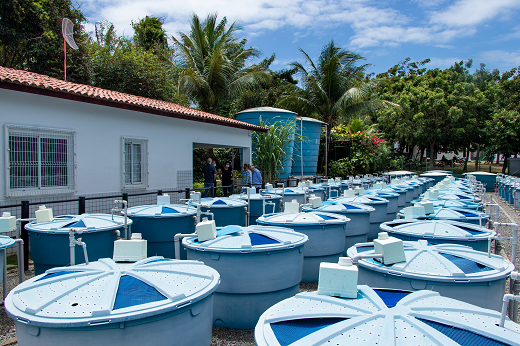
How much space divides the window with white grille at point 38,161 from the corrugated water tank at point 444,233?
7149 millimetres

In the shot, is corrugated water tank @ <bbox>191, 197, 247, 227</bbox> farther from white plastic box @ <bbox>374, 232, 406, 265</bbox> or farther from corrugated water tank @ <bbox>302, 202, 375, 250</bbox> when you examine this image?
white plastic box @ <bbox>374, 232, 406, 265</bbox>

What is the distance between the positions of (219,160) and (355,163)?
9036mm

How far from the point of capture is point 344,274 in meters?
2.27

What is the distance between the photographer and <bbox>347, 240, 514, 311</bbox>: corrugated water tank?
9.50 feet

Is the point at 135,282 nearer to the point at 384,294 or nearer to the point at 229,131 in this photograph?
the point at 384,294

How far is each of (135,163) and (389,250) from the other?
8439 millimetres

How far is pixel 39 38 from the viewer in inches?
678

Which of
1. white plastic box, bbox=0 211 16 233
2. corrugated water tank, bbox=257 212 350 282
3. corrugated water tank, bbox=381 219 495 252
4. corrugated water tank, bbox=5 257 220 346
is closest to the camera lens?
corrugated water tank, bbox=5 257 220 346

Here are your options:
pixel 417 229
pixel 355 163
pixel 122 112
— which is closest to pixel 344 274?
pixel 417 229

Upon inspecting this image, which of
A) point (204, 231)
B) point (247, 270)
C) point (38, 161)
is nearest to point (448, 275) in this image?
point (247, 270)

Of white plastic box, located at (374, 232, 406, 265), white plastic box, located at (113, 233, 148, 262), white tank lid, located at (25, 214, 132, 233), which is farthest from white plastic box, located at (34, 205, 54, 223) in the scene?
white plastic box, located at (374, 232, 406, 265)

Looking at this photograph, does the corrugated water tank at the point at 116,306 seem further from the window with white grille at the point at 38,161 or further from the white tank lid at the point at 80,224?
the window with white grille at the point at 38,161

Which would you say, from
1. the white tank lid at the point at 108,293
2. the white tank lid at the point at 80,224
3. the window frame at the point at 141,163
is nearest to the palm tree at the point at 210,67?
the window frame at the point at 141,163

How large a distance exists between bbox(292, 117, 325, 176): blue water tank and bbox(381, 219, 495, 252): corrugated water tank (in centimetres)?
1360
